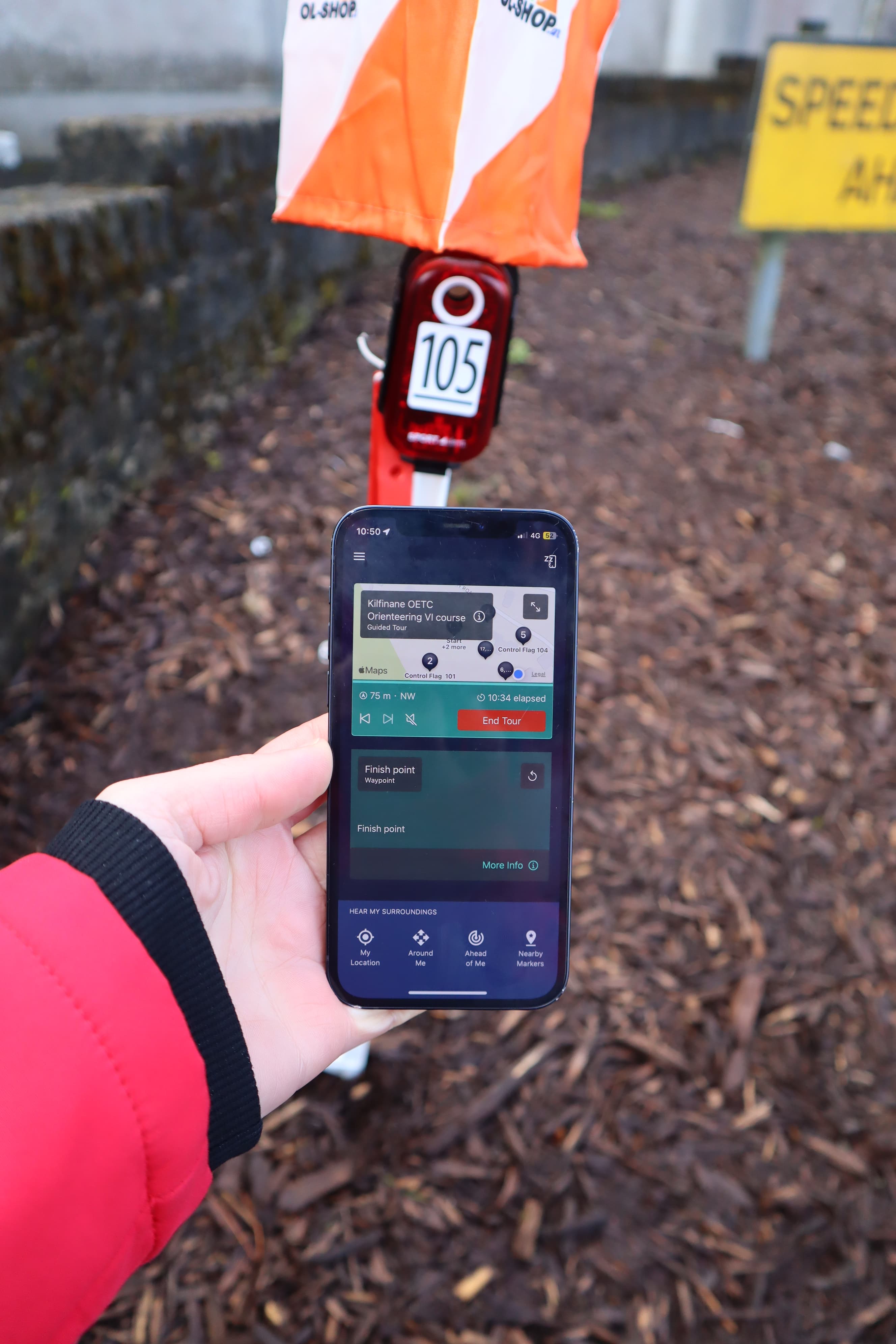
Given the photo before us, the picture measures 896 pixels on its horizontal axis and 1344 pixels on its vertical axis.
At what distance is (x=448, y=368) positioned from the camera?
134 cm

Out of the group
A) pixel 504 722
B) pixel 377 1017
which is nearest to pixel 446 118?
pixel 504 722

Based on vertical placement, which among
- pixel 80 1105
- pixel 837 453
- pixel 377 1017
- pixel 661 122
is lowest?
pixel 837 453

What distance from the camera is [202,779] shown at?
3.71ft

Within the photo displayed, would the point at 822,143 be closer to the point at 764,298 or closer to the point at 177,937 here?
the point at 764,298

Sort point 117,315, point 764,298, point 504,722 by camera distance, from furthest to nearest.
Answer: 1. point 764,298
2. point 117,315
3. point 504,722

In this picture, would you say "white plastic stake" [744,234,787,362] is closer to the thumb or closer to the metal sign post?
the metal sign post

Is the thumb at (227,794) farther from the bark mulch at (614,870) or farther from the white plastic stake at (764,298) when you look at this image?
the white plastic stake at (764,298)

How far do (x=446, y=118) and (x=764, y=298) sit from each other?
4.30m

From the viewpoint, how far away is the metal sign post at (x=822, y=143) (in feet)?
A: 14.1

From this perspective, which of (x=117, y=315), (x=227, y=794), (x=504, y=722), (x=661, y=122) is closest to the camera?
(x=227, y=794)

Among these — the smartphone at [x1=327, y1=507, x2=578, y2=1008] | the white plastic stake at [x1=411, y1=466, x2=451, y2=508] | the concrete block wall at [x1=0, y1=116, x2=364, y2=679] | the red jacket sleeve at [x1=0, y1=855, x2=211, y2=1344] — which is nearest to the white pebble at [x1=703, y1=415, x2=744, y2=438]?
the concrete block wall at [x1=0, y1=116, x2=364, y2=679]

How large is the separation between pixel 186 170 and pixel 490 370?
96.0 inches

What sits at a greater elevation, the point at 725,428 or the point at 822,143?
the point at 822,143

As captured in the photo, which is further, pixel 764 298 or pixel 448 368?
pixel 764 298
